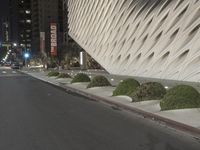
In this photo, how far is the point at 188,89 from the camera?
16.8m

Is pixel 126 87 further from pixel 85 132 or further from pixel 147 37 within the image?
pixel 147 37

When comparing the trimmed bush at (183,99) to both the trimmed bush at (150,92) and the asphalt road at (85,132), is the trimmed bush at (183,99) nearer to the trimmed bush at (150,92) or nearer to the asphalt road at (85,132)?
the asphalt road at (85,132)

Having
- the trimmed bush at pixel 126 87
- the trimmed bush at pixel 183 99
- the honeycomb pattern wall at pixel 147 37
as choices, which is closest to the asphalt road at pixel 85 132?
the trimmed bush at pixel 183 99

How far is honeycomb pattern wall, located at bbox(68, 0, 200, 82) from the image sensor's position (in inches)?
1209

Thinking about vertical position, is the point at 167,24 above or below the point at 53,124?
above

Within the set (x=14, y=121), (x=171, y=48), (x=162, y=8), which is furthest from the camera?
(x=162, y=8)

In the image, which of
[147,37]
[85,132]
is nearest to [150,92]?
[85,132]

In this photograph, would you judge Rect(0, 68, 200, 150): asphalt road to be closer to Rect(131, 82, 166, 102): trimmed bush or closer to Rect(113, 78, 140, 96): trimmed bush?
Rect(131, 82, 166, 102): trimmed bush

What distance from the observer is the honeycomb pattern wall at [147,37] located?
101ft

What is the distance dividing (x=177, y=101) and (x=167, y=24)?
63.1 feet

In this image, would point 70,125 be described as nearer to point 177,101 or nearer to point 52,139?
point 52,139

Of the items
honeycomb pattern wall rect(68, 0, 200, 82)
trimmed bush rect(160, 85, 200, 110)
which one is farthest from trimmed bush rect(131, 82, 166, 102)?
honeycomb pattern wall rect(68, 0, 200, 82)

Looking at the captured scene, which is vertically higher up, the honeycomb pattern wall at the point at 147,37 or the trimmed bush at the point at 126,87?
the honeycomb pattern wall at the point at 147,37

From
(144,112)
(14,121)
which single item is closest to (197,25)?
(144,112)
